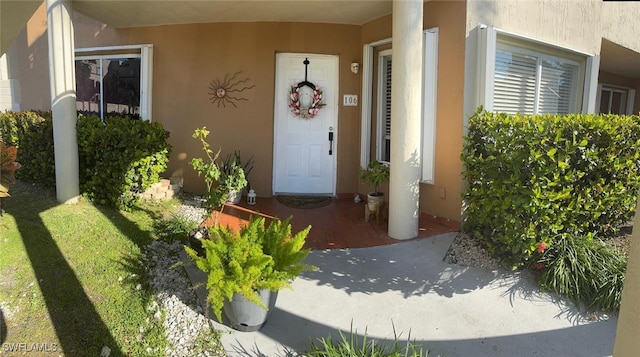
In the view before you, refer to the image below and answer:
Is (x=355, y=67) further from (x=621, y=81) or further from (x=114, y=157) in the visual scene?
(x=621, y=81)

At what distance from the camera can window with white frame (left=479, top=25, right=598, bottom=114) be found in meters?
4.69

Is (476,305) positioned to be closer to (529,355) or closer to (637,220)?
(529,355)

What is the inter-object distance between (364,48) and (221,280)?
4554 mm

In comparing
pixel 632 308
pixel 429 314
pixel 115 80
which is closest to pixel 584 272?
pixel 429 314

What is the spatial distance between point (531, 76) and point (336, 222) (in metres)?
3.43

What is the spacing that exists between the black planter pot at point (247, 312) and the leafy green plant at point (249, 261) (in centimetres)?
13

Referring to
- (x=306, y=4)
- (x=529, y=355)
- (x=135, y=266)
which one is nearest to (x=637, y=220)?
(x=529, y=355)

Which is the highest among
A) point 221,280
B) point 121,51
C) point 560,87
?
point 121,51

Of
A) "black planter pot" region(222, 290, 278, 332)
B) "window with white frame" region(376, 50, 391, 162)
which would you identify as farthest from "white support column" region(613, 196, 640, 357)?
"window with white frame" region(376, 50, 391, 162)

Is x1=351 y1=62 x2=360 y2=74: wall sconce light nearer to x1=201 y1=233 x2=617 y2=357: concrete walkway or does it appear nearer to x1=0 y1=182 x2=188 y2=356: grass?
x1=201 y1=233 x2=617 y2=357: concrete walkway

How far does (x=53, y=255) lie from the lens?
3688 millimetres

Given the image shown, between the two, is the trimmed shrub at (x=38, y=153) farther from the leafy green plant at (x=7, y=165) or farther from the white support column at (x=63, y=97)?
the leafy green plant at (x=7, y=165)

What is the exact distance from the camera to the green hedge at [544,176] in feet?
11.6

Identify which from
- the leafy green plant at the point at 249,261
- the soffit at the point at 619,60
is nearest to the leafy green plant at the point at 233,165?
the leafy green plant at the point at 249,261
